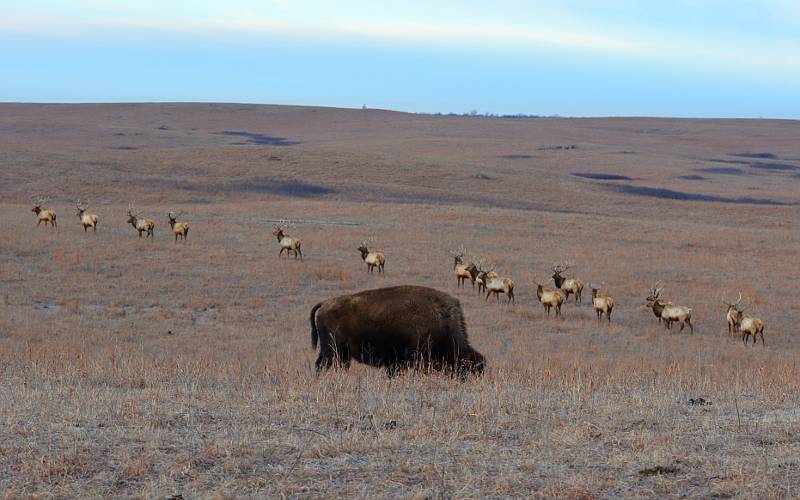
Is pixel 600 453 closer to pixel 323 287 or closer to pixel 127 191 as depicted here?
pixel 323 287

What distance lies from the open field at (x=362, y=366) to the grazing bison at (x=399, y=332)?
0.25 m

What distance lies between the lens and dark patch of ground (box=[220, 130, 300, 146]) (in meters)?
103

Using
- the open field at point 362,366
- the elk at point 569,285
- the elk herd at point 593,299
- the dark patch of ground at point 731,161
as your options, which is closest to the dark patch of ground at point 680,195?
the open field at point 362,366

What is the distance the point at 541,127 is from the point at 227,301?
385 feet

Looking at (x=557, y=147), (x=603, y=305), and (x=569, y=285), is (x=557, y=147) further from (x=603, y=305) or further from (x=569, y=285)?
(x=603, y=305)

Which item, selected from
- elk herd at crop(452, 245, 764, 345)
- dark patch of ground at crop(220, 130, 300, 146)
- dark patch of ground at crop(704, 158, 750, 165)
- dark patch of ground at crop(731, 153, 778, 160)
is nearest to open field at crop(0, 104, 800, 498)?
elk herd at crop(452, 245, 764, 345)

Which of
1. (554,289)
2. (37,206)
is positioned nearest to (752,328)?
(554,289)

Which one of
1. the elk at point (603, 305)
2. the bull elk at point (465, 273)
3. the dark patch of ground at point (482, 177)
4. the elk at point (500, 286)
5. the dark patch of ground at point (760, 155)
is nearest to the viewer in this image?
the elk at point (603, 305)

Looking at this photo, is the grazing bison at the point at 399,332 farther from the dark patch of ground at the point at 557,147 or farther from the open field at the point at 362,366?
the dark patch of ground at the point at 557,147

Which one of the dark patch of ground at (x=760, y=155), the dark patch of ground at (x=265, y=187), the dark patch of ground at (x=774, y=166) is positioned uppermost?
the dark patch of ground at (x=760, y=155)

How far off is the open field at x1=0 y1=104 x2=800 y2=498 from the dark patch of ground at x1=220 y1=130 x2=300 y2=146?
40.2 metres

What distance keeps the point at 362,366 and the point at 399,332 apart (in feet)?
5.81

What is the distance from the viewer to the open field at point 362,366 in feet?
18.5

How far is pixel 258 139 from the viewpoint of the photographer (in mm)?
108500
